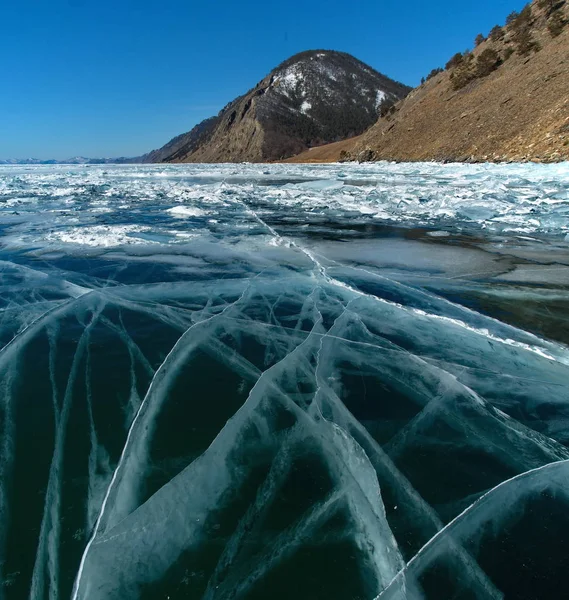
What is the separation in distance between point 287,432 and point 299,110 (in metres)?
139

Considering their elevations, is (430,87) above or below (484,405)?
above

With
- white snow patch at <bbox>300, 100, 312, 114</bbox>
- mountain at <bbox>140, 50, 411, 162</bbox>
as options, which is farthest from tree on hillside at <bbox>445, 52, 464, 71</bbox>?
white snow patch at <bbox>300, 100, 312, 114</bbox>

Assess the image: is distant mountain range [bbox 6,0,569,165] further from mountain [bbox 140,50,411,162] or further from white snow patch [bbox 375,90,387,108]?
white snow patch [bbox 375,90,387,108]

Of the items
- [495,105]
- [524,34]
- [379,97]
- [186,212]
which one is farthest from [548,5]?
[379,97]

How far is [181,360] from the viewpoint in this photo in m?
3.49

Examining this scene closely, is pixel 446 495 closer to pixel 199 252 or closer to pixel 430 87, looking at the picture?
pixel 199 252

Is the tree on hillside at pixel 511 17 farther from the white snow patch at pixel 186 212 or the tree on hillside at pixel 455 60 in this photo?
the white snow patch at pixel 186 212

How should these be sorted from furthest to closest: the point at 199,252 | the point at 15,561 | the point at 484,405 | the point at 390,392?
the point at 199,252 < the point at 390,392 < the point at 484,405 < the point at 15,561

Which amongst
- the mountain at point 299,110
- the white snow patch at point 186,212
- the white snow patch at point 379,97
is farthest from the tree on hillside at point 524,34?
the white snow patch at point 379,97

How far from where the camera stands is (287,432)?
255cm

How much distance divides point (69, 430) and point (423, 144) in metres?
40.3

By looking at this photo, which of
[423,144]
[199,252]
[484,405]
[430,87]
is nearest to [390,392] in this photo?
[484,405]

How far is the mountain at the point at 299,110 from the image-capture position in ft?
363

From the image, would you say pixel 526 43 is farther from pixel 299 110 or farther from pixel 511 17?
pixel 299 110
